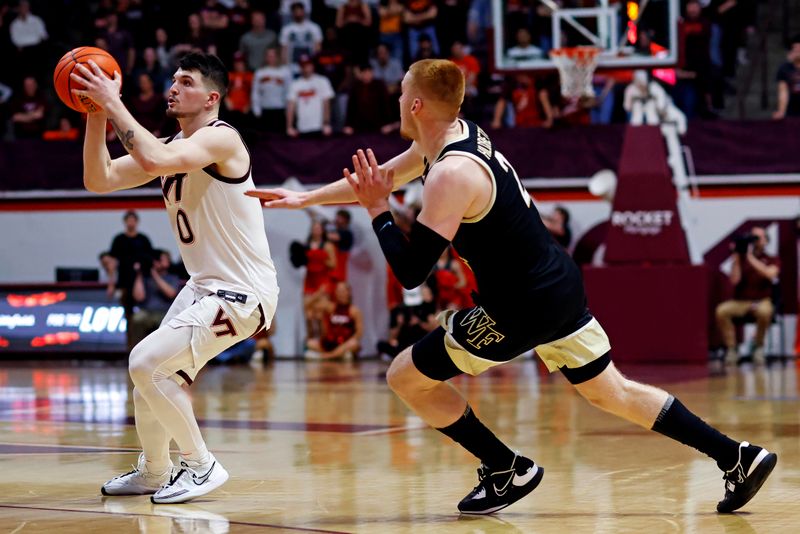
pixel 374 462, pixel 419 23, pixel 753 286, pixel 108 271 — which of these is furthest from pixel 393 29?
pixel 374 462

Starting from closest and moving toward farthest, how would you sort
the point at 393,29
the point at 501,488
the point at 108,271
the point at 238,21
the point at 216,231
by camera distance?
the point at 501,488 → the point at 216,231 → the point at 108,271 → the point at 393,29 → the point at 238,21

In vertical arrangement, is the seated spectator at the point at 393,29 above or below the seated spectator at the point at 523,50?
above

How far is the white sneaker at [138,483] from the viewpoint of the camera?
21.5 ft

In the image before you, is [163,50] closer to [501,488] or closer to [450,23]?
[450,23]

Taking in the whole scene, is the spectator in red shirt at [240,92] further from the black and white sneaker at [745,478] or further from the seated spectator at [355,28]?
the black and white sneaker at [745,478]

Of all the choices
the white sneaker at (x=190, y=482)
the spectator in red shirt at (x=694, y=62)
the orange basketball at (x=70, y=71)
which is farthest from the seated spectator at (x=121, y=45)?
the white sneaker at (x=190, y=482)

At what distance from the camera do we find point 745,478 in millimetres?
5930

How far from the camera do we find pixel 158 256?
59.5 feet

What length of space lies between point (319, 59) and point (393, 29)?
4.39ft

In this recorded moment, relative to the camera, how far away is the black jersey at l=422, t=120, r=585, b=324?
5.82 metres

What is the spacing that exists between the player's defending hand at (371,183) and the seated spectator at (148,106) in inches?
557

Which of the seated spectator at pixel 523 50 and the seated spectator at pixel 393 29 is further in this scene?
the seated spectator at pixel 393 29

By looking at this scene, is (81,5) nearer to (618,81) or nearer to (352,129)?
(352,129)

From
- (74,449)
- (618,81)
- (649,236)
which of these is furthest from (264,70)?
(74,449)
